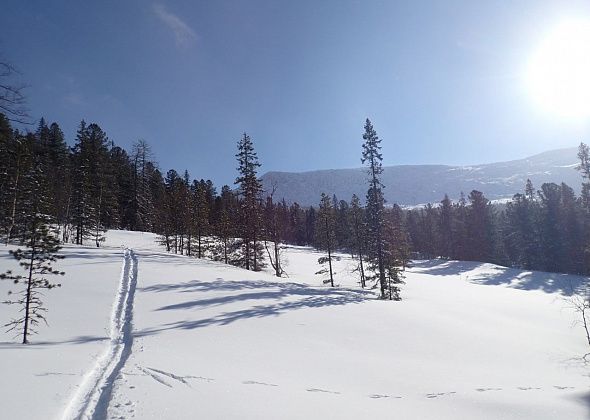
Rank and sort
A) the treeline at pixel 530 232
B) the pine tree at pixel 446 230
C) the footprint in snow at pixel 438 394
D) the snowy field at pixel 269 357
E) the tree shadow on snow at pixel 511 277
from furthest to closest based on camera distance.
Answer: the pine tree at pixel 446 230 < the treeline at pixel 530 232 < the tree shadow on snow at pixel 511 277 < the footprint in snow at pixel 438 394 < the snowy field at pixel 269 357

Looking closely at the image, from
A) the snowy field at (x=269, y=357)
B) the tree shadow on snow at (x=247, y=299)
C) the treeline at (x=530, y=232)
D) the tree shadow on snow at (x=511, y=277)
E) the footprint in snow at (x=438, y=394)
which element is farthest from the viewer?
the treeline at (x=530, y=232)

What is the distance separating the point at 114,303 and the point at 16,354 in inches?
317

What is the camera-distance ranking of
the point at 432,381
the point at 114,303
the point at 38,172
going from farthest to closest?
the point at 114,303, the point at 38,172, the point at 432,381

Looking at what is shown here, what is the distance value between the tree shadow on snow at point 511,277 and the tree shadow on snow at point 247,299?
32.2 meters

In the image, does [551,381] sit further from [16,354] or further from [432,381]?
[16,354]

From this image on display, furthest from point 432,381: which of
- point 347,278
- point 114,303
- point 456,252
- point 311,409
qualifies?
point 456,252

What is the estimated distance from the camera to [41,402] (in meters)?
6.48

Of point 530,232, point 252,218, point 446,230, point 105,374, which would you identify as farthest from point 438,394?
point 446,230

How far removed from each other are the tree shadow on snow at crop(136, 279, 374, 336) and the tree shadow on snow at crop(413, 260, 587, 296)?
105 feet

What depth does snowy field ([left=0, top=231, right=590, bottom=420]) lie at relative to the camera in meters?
7.28

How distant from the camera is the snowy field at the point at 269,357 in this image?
7.28 metres

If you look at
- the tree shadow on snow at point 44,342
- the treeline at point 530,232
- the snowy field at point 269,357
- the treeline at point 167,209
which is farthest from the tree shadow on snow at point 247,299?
the treeline at point 530,232

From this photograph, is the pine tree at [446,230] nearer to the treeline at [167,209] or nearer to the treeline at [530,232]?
the treeline at [530,232]

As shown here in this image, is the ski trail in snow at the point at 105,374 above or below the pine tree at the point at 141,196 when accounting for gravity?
below
